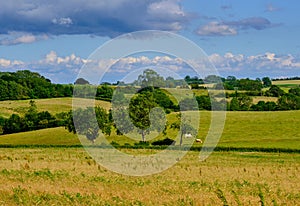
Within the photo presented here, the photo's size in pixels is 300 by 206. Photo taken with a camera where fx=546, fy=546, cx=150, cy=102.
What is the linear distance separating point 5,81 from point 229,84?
66.6m

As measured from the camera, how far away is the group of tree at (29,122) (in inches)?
4429

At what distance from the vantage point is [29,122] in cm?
11269

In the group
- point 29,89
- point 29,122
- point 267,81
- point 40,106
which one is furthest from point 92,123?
point 267,81

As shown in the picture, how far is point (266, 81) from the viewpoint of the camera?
195625 millimetres

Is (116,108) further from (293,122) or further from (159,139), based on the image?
(293,122)

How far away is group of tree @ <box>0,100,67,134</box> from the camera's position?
112 meters

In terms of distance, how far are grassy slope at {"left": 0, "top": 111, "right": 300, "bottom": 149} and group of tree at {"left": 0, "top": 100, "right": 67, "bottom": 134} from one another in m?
8.09

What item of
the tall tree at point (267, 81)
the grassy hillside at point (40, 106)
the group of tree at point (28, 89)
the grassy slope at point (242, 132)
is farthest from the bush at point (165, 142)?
the tall tree at point (267, 81)

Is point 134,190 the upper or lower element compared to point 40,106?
lower

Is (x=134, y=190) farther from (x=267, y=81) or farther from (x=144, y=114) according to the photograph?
(x=267, y=81)

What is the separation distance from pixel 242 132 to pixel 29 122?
145ft

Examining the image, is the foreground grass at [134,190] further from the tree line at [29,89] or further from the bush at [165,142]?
the tree line at [29,89]

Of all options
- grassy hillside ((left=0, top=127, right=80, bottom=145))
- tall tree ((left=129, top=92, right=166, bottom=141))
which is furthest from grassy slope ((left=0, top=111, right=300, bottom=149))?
tall tree ((left=129, top=92, right=166, bottom=141))

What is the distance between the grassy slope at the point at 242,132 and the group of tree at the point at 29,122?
26.5 ft
